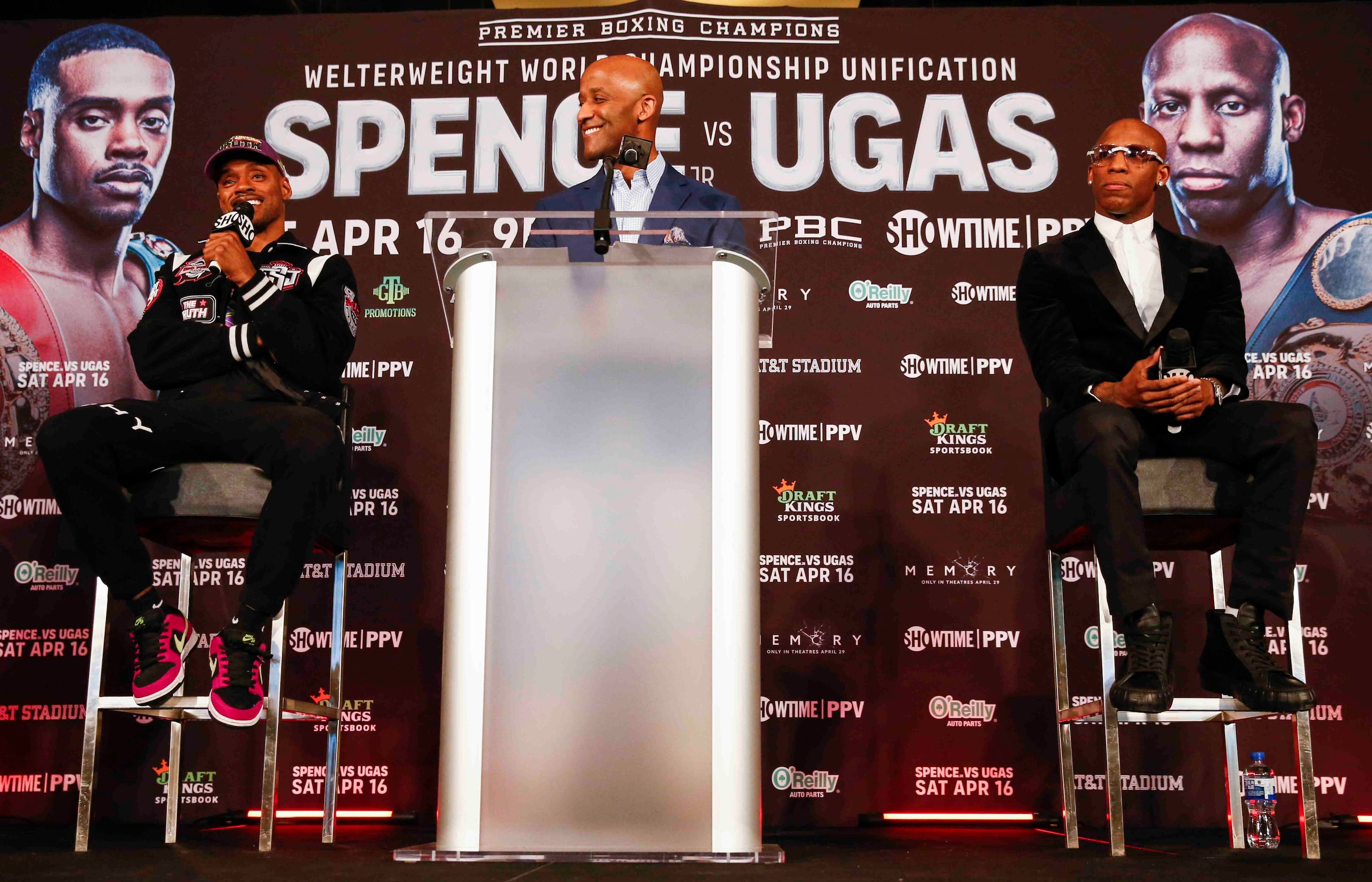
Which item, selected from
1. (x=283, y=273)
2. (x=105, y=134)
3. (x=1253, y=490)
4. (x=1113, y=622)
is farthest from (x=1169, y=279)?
(x=105, y=134)

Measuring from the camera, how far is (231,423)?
2.67m

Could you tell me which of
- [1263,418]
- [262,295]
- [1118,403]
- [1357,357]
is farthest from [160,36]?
[1357,357]

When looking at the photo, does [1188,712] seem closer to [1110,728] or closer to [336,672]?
[1110,728]

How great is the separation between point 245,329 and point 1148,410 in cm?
203

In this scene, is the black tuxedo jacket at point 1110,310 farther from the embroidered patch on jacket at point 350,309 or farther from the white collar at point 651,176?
the embroidered patch on jacket at point 350,309

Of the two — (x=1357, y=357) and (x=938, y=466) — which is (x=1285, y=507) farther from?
(x=1357, y=357)

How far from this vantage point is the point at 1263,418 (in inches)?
101

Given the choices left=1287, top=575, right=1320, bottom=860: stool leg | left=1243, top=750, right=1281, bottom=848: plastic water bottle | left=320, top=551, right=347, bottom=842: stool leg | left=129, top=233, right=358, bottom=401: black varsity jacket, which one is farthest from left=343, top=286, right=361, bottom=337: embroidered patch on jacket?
left=1243, top=750, right=1281, bottom=848: plastic water bottle

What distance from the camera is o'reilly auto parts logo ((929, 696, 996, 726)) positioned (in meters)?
3.56

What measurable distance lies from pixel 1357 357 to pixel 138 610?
351 centimetres

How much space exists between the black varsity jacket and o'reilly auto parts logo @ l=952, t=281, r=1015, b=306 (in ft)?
6.23

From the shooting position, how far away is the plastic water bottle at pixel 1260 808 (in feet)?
9.93

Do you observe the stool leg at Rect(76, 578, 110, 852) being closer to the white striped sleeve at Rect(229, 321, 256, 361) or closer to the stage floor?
the stage floor

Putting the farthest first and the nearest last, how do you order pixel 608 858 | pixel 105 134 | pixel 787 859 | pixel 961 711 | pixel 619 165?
pixel 105 134 → pixel 961 711 → pixel 787 859 → pixel 619 165 → pixel 608 858
